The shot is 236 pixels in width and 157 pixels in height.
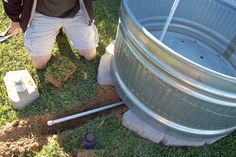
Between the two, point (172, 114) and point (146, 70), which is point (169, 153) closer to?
point (172, 114)

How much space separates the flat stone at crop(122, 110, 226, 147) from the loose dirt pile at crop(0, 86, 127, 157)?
0.11 metres

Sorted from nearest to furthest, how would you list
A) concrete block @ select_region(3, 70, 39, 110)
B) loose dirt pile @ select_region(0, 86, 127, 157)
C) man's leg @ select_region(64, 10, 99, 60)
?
loose dirt pile @ select_region(0, 86, 127, 157) < concrete block @ select_region(3, 70, 39, 110) < man's leg @ select_region(64, 10, 99, 60)

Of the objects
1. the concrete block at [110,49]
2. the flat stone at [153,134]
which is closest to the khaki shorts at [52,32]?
the concrete block at [110,49]

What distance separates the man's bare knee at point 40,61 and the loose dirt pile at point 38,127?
463 millimetres

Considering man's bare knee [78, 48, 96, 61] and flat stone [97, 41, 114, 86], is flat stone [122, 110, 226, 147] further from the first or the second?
man's bare knee [78, 48, 96, 61]

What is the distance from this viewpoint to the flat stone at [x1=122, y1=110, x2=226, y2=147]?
2.62 metres

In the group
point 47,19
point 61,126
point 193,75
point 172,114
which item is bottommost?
point 61,126

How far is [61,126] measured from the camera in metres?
2.69

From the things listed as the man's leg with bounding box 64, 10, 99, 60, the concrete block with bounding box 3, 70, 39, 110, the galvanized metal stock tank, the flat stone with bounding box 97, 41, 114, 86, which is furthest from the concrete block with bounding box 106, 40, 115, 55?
the concrete block with bounding box 3, 70, 39, 110

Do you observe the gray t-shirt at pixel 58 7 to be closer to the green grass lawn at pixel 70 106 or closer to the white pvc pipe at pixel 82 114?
the green grass lawn at pixel 70 106

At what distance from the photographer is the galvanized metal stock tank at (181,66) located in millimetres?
2035

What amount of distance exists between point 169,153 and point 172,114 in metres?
0.37

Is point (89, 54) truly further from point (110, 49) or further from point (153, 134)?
point (153, 134)

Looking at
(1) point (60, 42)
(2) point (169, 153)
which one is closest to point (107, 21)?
(1) point (60, 42)
